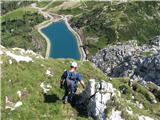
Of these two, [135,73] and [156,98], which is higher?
[156,98]

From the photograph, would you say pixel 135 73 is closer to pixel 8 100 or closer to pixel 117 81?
pixel 117 81

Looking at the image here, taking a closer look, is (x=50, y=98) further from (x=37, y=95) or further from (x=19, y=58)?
(x=19, y=58)

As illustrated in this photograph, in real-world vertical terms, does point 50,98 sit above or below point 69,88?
below

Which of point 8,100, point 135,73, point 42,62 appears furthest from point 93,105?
point 135,73

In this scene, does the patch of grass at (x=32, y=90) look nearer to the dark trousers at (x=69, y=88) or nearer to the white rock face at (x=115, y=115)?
the dark trousers at (x=69, y=88)

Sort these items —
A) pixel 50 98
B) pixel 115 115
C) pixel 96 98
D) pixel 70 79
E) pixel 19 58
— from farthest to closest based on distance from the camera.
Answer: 1. pixel 19 58
2. pixel 50 98
3. pixel 96 98
4. pixel 115 115
5. pixel 70 79

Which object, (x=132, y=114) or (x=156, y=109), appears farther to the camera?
(x=156, y=109)

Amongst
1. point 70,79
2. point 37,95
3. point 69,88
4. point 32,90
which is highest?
point 70,79

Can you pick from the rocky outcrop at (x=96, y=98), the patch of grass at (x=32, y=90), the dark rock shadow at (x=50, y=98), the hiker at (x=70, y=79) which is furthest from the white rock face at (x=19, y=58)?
the rocky outcrop at (x=96, y=98)

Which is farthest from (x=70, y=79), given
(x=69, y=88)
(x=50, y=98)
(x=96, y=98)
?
(x=50, y=98)
